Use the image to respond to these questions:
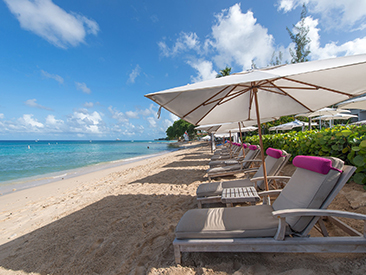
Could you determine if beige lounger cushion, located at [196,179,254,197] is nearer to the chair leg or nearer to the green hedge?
the chair leg

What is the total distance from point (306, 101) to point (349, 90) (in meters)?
0.71

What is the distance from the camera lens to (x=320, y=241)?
1.63 metres

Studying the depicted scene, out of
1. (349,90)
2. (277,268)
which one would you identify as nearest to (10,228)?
(277,268)

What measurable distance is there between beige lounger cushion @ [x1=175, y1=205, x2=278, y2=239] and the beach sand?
33cm

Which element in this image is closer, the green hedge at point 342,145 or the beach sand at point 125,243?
the beach sand at point 125,243

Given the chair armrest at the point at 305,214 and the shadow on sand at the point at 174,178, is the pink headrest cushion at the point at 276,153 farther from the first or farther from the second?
the shadow on sand at the point at 174,178

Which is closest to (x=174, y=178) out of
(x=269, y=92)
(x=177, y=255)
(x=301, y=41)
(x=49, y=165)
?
(x=269, y=92)

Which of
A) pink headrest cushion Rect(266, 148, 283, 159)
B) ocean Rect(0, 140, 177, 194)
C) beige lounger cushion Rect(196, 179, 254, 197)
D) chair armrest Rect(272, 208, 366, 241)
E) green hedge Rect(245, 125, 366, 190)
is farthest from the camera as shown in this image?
ocean Rect(0, 140, 177, 194)

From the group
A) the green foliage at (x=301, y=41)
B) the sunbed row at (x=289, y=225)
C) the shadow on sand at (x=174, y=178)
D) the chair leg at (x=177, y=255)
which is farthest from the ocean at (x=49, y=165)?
the green foliage at (x=301, y=41)

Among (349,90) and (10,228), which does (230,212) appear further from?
(10,228)

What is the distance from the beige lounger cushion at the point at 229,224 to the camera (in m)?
1.78

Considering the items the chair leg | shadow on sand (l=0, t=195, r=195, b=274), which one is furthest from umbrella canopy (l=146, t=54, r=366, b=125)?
shadow on sand (l=0, t=195, r=195, b=274)

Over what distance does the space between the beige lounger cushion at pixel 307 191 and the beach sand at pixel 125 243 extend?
420mm

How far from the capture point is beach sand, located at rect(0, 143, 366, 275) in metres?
1.78
